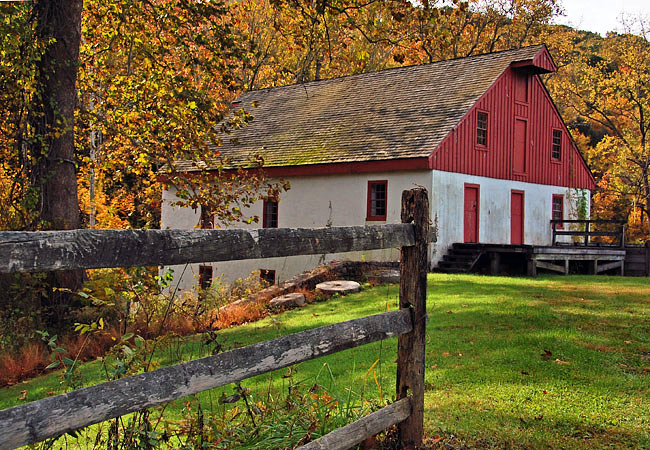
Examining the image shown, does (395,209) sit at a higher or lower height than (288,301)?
higher

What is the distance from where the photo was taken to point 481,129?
22812 millimetres

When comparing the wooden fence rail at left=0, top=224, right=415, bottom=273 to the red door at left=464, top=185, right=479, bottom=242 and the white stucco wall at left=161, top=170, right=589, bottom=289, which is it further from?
the red door at left=464, top=185, right=479, bottom=242

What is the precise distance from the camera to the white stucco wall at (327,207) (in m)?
20.8

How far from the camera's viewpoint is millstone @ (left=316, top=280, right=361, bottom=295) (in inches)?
596

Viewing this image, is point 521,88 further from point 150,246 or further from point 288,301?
point 150,246

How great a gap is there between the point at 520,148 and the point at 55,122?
18.3 metres

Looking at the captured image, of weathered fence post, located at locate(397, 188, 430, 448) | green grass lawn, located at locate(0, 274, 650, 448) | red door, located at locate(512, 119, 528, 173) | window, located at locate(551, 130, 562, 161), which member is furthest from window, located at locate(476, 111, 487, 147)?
weathered fence post, located at locate(397, 188, 430, 448)

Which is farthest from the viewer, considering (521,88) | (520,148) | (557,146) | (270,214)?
(557,146)

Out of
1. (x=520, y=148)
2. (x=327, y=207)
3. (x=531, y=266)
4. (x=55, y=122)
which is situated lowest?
(x=531, y=266)

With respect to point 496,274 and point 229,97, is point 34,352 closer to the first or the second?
point 496,274

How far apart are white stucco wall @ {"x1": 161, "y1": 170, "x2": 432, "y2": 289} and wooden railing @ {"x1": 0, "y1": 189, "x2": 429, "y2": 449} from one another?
15.9 meters

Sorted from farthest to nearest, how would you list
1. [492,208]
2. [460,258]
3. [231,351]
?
[492,208], [460,258], [231,351]

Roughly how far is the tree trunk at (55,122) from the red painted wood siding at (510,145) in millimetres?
11423

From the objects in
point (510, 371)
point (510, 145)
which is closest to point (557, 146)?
point (510, 145)
